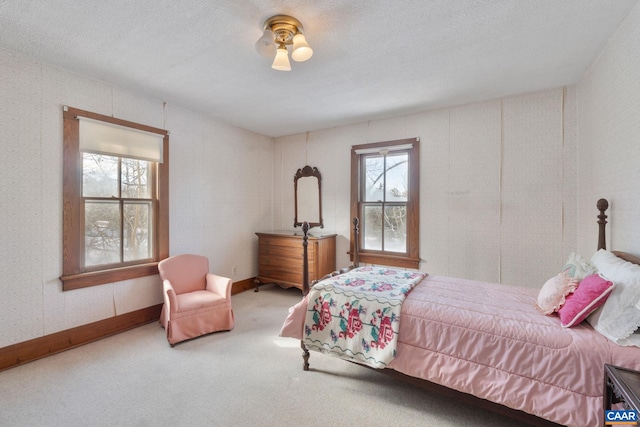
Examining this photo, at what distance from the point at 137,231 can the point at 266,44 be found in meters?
2.60

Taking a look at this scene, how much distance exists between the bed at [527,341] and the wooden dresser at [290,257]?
1.90 metres

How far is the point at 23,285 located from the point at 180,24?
2.58 meters

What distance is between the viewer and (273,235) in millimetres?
4387

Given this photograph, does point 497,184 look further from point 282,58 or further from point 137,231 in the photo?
point 137,231

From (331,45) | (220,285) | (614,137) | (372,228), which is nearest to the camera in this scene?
(614,137)

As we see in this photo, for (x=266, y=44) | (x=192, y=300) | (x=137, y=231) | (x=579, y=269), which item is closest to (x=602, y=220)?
(x=579, y=269)

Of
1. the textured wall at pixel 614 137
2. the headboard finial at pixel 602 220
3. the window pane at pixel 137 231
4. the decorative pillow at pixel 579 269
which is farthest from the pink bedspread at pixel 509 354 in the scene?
the window pane at pixel 137 231

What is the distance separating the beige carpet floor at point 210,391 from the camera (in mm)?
1792

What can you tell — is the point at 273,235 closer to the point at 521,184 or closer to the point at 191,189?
the point at 191,189

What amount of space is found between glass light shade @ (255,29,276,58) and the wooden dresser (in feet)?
8.32

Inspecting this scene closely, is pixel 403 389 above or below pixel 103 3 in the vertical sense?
below

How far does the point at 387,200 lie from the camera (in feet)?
13.5

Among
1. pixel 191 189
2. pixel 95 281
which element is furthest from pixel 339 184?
pixel 95 281

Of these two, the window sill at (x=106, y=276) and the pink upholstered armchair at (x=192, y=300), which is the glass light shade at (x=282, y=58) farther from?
the window sill at (x=106, y=276)
